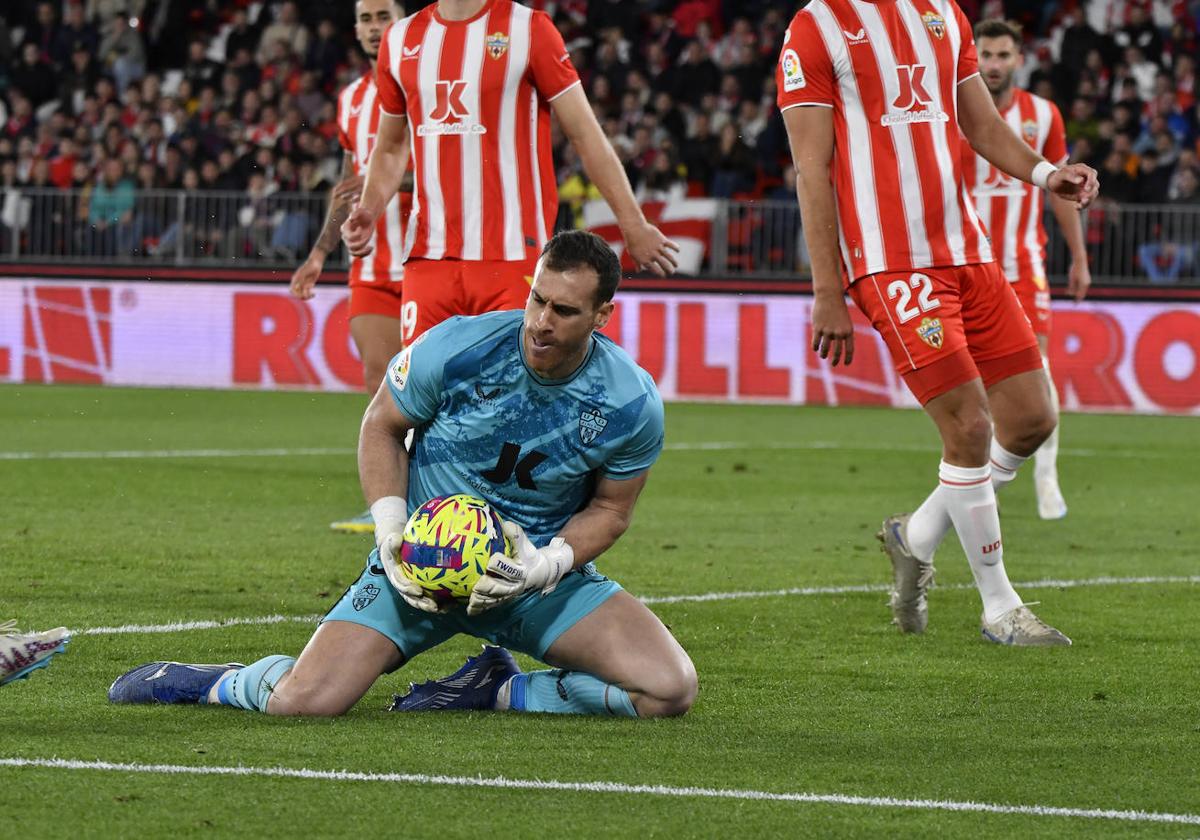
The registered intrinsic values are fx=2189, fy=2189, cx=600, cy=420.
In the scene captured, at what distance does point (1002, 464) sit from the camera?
307 inches

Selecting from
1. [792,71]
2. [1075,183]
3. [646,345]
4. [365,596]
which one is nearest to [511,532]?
[365,596]

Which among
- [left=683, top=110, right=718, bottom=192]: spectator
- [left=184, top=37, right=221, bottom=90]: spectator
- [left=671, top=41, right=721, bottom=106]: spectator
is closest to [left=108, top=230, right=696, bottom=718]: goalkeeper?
[left=683, top=110, right=718, bottom=192]: spectator

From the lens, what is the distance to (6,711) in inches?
210

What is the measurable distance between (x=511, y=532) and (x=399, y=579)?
0.98 feet

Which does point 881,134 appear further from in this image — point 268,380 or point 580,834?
point 268,380

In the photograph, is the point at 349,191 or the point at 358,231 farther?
the point at 349,191

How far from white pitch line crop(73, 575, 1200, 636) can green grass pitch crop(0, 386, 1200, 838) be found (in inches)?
2.8

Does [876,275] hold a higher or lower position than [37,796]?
higher

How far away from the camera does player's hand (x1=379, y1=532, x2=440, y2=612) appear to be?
5348 mm

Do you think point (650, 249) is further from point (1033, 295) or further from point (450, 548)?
point (1033, 295)

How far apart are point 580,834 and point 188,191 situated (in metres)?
18.2

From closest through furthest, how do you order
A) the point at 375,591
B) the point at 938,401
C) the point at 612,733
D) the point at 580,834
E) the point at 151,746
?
the point at 580,834
the point at 151,746
the point at 612,733
the point at 375,591
the point at 938,401

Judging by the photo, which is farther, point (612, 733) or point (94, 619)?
point (94, 619)

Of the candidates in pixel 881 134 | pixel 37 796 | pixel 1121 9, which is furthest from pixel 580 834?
pixel 1121 9
